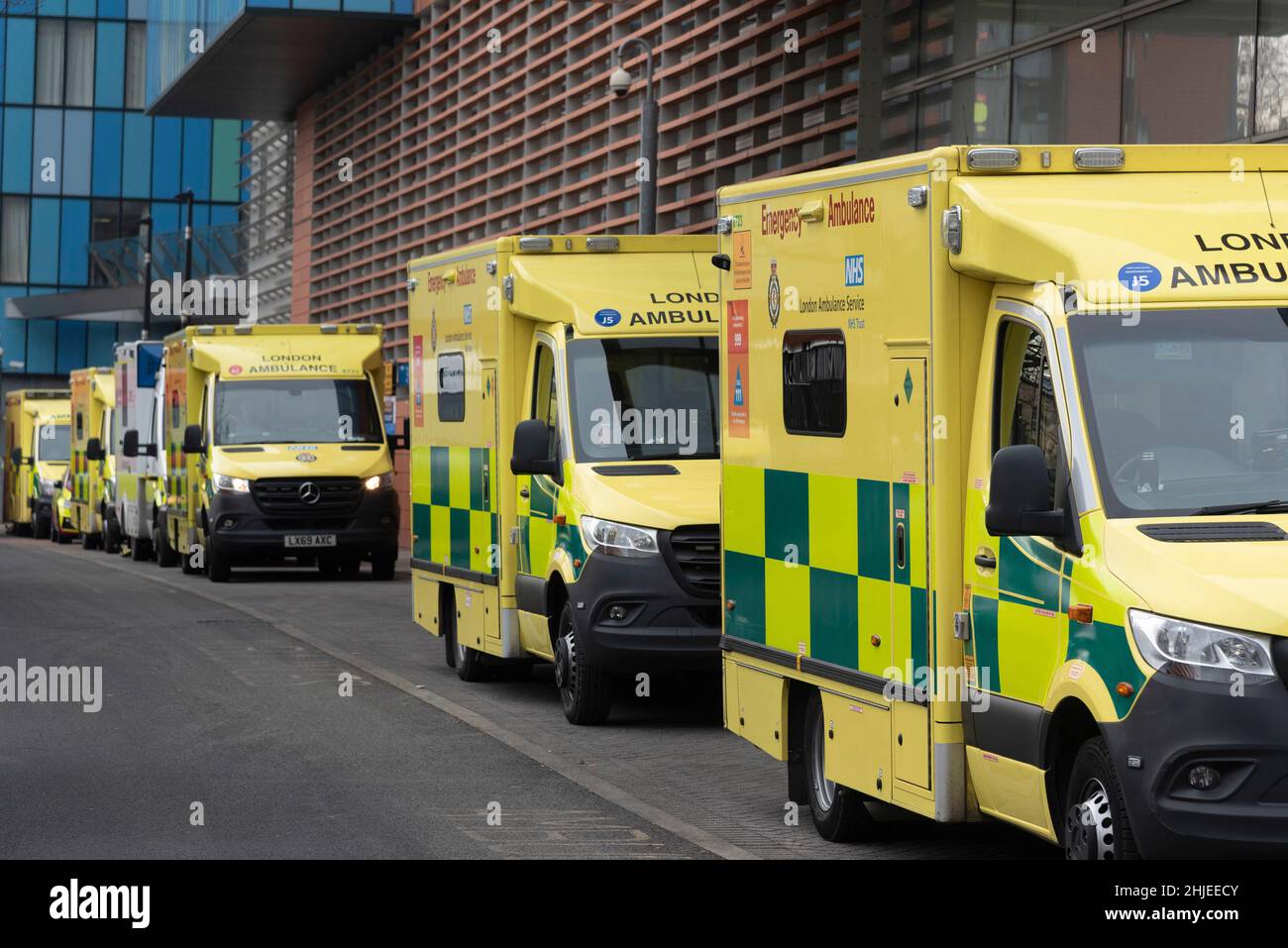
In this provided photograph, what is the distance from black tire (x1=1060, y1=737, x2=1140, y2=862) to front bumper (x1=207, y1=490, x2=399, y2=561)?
19718 millimetres

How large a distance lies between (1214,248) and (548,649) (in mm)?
6758

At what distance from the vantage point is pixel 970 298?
7.86 m

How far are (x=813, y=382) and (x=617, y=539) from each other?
3.69 meters

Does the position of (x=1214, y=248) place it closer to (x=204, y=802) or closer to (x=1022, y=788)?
(x=1022, y=788)

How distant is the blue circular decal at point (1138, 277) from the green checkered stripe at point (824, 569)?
1.07 metres

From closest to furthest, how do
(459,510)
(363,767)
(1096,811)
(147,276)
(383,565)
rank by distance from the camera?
1. (1096,811)
2. (363,767)
3. (459,510)
4. (383,565)
5. (147,276)

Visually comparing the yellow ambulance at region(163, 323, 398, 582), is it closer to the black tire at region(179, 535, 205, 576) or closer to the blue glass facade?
the black tire at region(179, 535, 205, 576)

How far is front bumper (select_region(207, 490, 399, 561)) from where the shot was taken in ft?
85.3

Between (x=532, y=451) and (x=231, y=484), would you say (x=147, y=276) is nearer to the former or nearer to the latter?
(x=231, y=484)

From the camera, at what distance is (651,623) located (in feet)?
40.8

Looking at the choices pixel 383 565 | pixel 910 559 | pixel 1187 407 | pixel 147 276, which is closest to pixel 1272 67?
pixel 910 559

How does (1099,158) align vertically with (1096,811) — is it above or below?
above

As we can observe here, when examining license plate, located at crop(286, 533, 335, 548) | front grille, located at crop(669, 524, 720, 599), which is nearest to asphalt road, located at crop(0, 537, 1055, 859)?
front grille, located at crop(669, 524, 720, 599)
